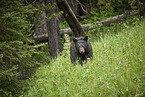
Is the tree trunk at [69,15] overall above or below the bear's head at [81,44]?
above

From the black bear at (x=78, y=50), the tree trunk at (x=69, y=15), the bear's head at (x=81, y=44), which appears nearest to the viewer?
the bear's head at (x=81, y=44)

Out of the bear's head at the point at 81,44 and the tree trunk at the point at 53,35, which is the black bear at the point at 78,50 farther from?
the tree trunk at the point at 53,35

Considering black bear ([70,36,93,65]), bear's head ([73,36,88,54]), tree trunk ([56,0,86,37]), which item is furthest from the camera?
tree trunk ([56,0,86,37])

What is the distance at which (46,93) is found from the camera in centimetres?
380

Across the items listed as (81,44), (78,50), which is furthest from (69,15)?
(78,50)

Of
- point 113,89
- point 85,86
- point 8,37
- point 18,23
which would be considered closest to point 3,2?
point 18,23

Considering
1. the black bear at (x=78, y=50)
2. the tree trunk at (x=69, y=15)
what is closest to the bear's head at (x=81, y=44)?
the black bear at (x=78, y=50)

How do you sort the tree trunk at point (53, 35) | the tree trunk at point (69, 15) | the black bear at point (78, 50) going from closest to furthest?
the black bear at point (78, 50)
the tree trunk at point (69, 15)
the tree trunk at point (53, 35)

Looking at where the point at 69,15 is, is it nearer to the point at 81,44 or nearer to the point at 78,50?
the point at 81,44

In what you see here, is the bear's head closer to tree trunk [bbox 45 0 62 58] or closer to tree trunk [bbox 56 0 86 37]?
tree trunk [bbox 56 0 86 37]

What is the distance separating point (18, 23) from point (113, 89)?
3.35 metres

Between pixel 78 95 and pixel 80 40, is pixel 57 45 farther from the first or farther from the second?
pixel 78 95

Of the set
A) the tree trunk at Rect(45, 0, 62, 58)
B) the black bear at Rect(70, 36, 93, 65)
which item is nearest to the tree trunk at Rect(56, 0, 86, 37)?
the black bear at Rect(70, 36, 93, 65)

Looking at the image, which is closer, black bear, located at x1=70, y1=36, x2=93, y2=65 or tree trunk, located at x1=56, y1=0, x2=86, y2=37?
black bear, located at x1=70, y1=36, x2=93, y2=65
